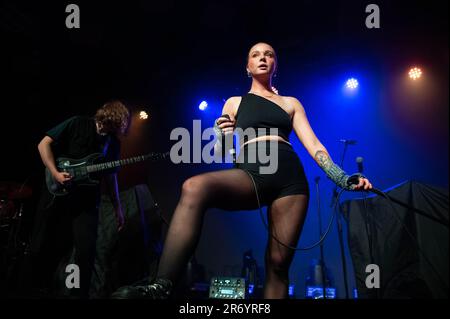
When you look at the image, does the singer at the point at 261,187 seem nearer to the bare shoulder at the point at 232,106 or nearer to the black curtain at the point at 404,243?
the bare shoulder at the point at 232,106

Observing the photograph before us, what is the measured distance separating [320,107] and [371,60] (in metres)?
1.25

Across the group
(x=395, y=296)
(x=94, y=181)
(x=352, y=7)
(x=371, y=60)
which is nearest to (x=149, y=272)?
(x=94, y=181)

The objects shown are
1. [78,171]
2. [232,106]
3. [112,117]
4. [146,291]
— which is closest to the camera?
[146,291]

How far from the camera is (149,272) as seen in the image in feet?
13.5

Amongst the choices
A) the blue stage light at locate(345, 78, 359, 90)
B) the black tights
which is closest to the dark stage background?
the blue stage light at locate(345, 78, 359, 90)

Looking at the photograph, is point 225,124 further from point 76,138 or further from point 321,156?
point 76,138

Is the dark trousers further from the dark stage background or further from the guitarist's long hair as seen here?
the dark stage background

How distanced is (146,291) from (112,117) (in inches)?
98.9

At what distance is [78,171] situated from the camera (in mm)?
2959

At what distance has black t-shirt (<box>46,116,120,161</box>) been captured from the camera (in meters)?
2.91

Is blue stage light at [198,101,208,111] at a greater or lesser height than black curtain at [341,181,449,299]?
greater

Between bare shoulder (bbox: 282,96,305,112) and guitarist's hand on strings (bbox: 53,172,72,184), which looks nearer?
bare shoulder (bbox: 282,96,305,112)

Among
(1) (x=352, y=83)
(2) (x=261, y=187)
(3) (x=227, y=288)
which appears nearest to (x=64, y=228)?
(3) (x=227, y=288)

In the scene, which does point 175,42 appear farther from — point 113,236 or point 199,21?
point 113,236
